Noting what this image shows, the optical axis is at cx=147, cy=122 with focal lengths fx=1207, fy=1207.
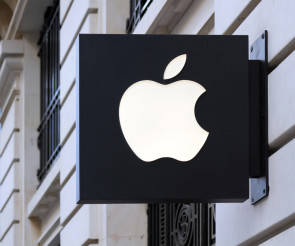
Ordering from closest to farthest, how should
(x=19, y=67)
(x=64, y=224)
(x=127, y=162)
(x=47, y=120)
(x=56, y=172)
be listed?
(x=127, y=162) < (x=64, y=224) < (x=56, y=172) < (x=47, y=120) < (x=19, y=67)

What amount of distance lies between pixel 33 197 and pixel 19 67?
6.55 ft

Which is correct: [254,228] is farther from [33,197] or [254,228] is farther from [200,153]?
[33,197]

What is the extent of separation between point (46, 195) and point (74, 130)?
2.71 meters

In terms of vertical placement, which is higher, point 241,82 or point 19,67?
point 19,67

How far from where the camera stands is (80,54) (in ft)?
18.7

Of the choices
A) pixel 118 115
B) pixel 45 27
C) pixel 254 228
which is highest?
pixel 45 27

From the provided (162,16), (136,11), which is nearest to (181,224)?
(162,16)

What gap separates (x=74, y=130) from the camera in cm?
1124

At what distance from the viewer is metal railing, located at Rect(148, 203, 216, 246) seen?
806 cm

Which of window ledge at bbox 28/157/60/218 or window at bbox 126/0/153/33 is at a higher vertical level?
window at bbox 126/0/153/33

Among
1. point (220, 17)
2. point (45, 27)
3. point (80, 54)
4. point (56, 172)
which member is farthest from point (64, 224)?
A: point (80, 54)

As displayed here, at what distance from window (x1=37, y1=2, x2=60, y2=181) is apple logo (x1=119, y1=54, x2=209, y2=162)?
815 centimetres

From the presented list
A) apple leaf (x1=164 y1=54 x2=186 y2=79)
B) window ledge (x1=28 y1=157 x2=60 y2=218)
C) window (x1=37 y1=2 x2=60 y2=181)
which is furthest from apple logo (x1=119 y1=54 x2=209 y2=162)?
window (x1=37 y1=2 x2=60 y2=181)

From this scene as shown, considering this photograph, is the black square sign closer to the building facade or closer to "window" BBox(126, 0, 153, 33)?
the building facade
